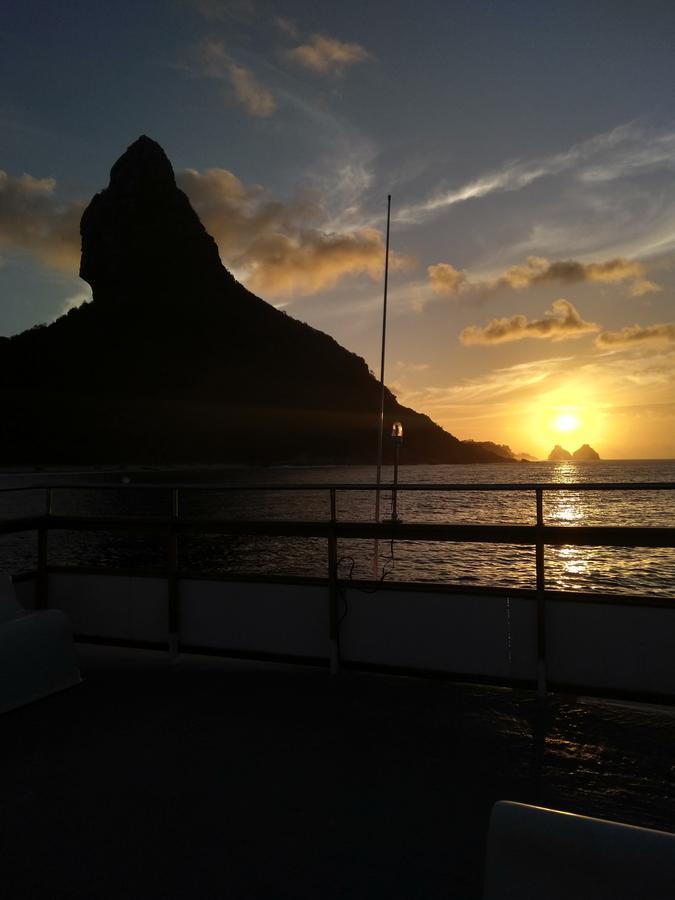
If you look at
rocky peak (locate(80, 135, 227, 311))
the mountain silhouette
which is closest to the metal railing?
the mountain silhouette

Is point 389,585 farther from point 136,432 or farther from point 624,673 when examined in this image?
point 136,432

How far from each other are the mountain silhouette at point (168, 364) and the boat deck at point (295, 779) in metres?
121

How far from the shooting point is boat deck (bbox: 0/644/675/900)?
8.07ft

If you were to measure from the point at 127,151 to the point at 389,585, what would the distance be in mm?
166559

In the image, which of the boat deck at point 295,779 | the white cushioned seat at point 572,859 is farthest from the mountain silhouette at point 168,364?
the white cushioned seat at point 572,859

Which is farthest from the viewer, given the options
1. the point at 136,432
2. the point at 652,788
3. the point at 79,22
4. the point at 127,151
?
the point at 127,151

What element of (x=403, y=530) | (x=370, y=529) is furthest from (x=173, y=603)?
(x=403, y=530)

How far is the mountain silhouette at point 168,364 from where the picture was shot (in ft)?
412

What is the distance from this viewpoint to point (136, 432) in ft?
412

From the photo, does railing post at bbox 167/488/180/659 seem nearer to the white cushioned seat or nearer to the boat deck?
the boat deck

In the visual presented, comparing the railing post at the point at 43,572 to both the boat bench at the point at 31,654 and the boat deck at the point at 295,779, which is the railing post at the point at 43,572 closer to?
the boat bench at the point at 31,654

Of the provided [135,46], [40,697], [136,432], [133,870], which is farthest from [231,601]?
[136,432]

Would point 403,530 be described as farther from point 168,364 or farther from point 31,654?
point 168,364

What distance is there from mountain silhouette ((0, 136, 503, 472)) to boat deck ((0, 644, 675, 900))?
397 feet
